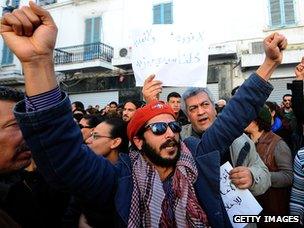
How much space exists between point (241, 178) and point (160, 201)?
70 centimetres

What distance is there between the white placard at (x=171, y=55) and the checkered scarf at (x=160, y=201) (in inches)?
53.1

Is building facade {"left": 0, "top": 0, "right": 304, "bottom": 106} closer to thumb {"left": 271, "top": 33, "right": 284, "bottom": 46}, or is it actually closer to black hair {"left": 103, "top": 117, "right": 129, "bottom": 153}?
black hair {"left": 103, "top": 117, "right": 129, "bottom": 153}

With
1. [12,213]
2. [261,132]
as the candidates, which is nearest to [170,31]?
[261,132]

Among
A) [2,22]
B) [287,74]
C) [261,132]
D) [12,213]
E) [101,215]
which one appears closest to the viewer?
[2,22]

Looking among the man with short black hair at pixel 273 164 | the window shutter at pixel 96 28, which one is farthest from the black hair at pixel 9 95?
the window shutter at pixel 96 28

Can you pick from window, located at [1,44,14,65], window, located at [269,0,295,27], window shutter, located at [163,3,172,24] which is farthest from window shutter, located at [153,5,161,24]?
window, located at [1,44,14,65]

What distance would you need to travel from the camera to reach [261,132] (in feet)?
10.9

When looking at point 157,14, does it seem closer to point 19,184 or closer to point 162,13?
point 162,13

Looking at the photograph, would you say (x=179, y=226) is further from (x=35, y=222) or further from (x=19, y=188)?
(x=19, y=188)

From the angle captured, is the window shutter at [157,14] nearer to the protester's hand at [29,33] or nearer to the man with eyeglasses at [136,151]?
the man with eyeglasses at [136,151]

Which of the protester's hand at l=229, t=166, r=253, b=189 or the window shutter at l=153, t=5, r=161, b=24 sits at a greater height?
the window shutter at l=153, t=5, r=161, b=24

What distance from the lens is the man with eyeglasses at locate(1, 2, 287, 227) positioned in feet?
3.95

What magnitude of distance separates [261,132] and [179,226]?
6.35ft

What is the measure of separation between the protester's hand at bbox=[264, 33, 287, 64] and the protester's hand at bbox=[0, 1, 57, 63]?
1483 millimetres
